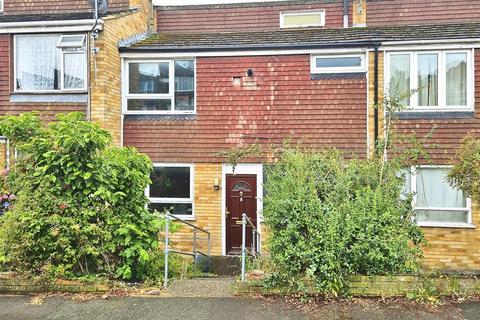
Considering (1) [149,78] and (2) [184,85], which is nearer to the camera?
(2) [184,85]

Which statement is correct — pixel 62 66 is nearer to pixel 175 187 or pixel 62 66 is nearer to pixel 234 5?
pixel 175 187

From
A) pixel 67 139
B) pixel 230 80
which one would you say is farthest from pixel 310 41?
pixel 67 139

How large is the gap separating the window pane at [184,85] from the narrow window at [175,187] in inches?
61.8

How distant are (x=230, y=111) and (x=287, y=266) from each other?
597 cm

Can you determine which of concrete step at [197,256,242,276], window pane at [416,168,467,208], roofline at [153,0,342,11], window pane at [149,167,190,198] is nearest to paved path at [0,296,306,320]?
concrete step at [197,256,242,276]

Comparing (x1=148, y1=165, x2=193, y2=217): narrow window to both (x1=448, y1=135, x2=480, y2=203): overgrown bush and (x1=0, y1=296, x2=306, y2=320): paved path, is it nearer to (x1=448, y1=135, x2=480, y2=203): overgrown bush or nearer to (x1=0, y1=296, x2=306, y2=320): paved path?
(x1=0, y1=296, x2=306, y2=320): paved path

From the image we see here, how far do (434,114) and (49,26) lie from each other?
928 centimetres

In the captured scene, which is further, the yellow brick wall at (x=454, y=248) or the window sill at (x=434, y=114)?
the window sill at (x=434, y=114)

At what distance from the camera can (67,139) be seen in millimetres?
5750

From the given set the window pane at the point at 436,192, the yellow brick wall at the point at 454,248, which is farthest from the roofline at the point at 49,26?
the yellow brick wall at the point at 454,248

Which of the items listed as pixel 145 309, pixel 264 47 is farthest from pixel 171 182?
pixel 145 309

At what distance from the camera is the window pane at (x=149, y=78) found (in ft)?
35.5

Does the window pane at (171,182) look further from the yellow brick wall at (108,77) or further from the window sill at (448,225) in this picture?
the window sill at (448,225)

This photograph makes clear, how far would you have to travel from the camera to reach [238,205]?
1057cm
